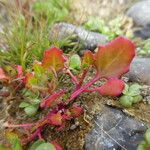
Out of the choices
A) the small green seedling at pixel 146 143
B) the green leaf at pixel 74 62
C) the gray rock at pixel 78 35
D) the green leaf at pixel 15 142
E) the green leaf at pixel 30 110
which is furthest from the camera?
the gray rock at pixel 78 35

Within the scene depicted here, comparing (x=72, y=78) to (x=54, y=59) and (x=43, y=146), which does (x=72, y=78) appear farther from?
(x=43, y=146)

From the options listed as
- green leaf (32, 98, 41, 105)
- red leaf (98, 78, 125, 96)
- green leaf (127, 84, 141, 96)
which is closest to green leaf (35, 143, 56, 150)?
green leaf (32, 98, 41, 105)

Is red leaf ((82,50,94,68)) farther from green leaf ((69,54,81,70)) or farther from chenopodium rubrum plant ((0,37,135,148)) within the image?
green leaf ((69,54,81,70))

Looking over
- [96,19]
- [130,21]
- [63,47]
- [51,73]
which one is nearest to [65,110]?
[51,73]

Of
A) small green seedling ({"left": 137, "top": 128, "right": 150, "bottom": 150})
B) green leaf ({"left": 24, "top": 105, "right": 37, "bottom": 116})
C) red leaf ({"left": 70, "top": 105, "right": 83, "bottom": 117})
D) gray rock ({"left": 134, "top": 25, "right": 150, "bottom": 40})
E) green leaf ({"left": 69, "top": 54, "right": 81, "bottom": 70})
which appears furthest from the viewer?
gray rock ({"left": 134, "top": 25, "right": 150, "bottom": 40})

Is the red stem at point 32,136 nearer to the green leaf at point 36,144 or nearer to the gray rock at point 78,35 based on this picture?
the green leaf at point 36,144

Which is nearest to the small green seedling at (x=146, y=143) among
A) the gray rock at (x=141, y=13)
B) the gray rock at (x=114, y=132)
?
the gray rock at (x=114, y=132)
